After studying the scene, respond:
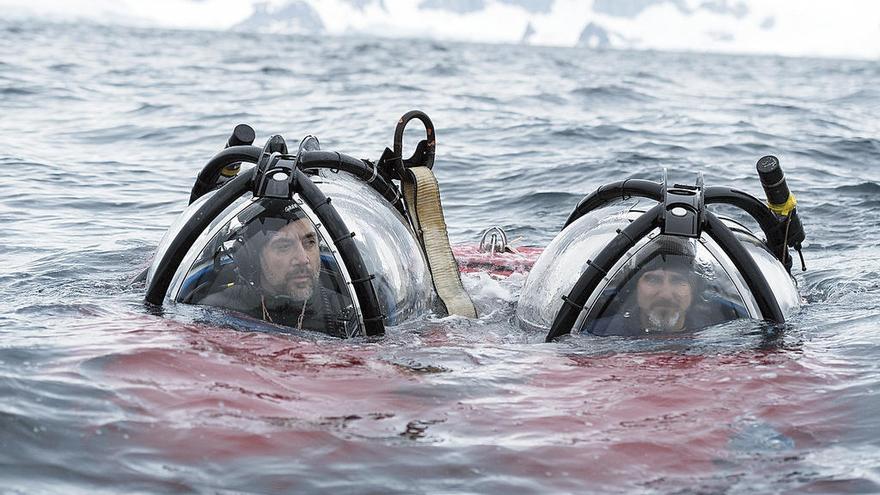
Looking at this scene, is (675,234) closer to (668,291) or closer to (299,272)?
(668,291)

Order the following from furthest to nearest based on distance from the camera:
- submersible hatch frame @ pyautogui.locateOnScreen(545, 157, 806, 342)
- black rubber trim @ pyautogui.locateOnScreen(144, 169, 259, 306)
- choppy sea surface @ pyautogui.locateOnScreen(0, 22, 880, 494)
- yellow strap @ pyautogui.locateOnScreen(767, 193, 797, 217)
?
yellow strap @ pyautogui.locateOnScreen(767, 193, 797, 217), black rubber trim @ pyautogui.locateOnScreen(144, 169, 259, 306), submersible hatch frame @ pyautogui.locateOnScreen(545, 157, 806, 342), choppy sea surface @ pyautogui.locateOnScreen(0, 22, 880, 494)

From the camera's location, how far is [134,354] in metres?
5.00

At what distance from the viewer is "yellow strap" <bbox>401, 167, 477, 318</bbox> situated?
21.3 ft

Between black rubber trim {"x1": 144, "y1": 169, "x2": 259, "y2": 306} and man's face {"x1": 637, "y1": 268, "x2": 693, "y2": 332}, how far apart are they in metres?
2.07

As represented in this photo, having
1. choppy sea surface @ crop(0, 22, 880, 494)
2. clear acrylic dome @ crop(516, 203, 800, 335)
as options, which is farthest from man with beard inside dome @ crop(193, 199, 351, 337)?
clear acrylic dome @ crop(516, 203, 800, 335)

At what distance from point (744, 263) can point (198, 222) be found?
2.77 metres

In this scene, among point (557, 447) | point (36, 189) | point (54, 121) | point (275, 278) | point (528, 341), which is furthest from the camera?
point (54, 121)

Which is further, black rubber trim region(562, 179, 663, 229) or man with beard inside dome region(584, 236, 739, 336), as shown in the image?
black rubber trim region(562, 179, 663, 229)

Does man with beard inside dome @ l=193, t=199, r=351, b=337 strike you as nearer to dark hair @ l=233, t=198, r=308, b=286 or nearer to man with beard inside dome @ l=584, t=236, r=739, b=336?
dark hair @ l=233, t=198, r=308, b=286

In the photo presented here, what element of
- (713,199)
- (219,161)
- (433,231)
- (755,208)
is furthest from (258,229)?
(755,208)

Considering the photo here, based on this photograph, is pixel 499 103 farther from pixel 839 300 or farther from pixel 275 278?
pixel 275 278

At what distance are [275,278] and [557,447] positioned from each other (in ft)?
6.10

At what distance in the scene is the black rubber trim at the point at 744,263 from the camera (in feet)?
18.2

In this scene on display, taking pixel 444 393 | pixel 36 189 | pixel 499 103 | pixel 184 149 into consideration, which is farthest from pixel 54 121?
pixel 444 393
